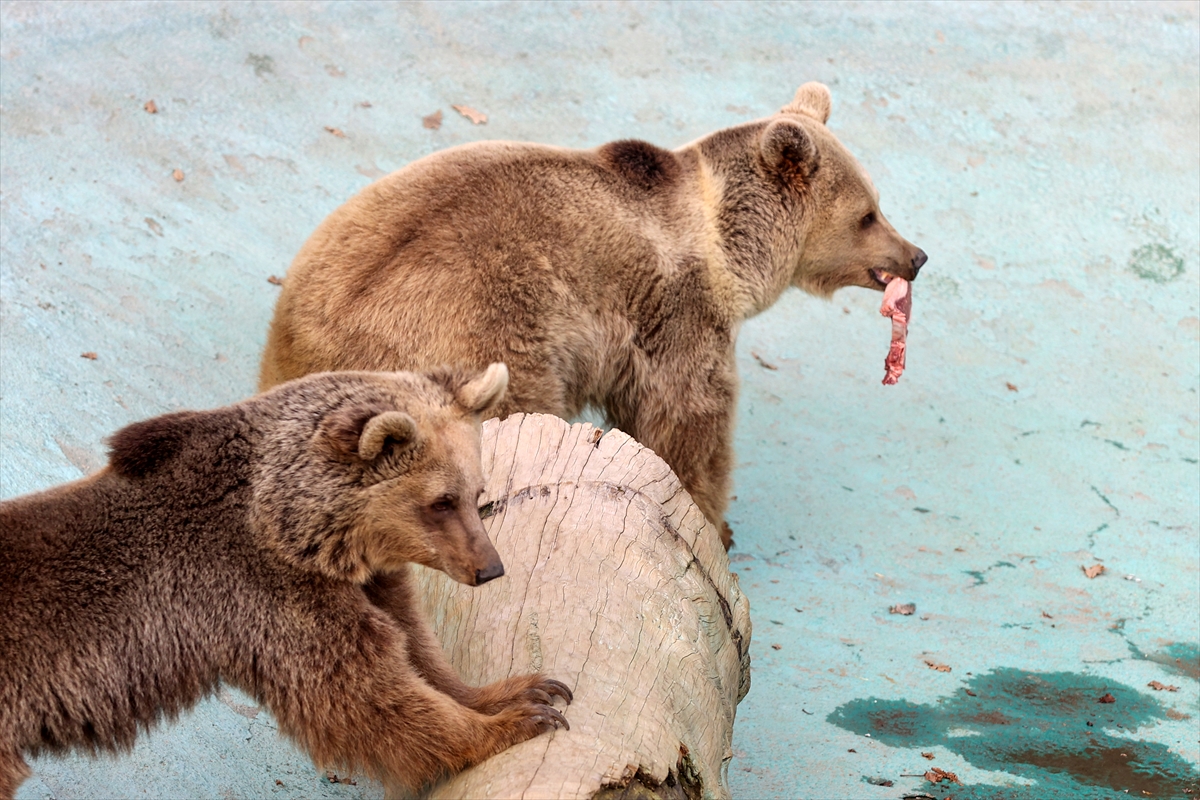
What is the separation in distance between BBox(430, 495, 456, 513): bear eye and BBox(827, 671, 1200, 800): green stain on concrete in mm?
2296

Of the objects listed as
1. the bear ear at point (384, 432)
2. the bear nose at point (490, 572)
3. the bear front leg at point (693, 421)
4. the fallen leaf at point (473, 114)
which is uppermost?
the bear ear at point (384, 432)

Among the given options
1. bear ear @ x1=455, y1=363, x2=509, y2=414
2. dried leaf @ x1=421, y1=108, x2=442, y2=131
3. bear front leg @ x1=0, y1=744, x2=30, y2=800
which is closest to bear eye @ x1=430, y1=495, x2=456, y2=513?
bear ear @ x1=455, y1=363, x2=509, y2=414

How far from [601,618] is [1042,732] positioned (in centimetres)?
229

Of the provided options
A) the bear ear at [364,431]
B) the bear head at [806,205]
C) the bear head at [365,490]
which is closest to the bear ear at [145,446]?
the bear head at [365,490]

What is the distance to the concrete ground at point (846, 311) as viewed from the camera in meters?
5.36

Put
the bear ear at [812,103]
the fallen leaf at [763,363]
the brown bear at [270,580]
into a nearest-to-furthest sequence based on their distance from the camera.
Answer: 1. the brown bear at [270,580]
2. the bear ear at [812,103]
3. the fallen leaf at [763,363]

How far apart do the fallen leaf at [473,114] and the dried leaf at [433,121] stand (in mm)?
183

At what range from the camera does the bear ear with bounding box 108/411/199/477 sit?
3686 mm

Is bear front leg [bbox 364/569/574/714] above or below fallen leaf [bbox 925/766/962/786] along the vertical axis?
above

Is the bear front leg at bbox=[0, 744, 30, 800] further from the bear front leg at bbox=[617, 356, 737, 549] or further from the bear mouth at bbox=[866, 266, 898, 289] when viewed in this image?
the bear mouth at bbox=[866, 266, 898, 289]

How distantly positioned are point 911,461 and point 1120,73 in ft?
19.1

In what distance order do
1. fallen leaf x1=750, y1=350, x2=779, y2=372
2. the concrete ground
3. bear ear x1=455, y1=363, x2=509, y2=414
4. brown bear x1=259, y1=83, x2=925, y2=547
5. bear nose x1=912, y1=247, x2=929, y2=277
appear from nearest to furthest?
1. bear ear x1=455, y1=363, x2=509, y2=414
2. the concrete ground
3. brown bear x1=259, y1=83, x2=925, y2=547
4. bear nose x1=912, y1=247, x2=929, y2=277
5. fallen leaf x1=750, y1=350, x2=779, y2=372

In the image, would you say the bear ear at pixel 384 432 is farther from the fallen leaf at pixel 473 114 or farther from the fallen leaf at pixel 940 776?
the fallen leaf at pixel 473 114

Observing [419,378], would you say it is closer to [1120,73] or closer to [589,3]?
[589,3]
